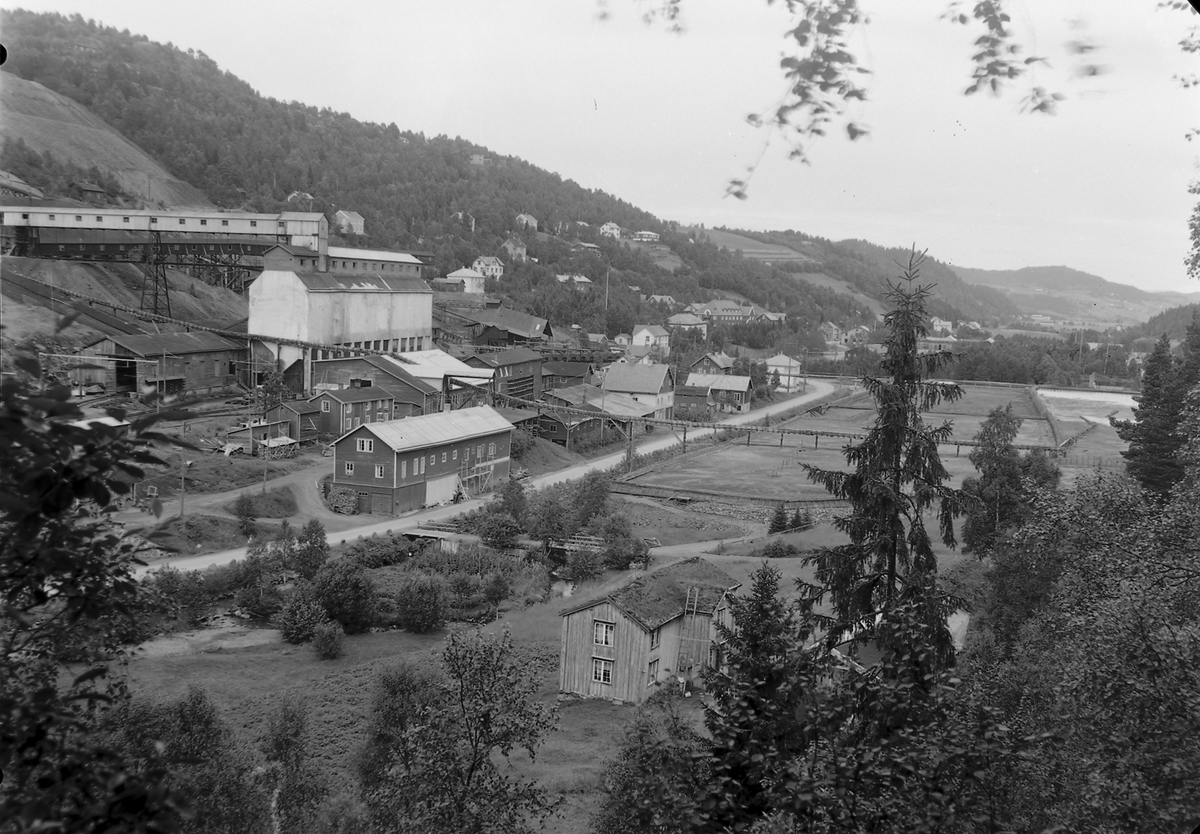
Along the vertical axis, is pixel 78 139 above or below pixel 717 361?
above

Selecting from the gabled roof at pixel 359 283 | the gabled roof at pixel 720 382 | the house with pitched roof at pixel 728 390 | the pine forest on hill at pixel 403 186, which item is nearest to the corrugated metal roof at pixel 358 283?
the gabled roof at pixel 359 283

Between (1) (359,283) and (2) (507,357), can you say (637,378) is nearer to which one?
(2) (507,357)

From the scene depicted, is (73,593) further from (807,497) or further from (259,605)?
(807,497)

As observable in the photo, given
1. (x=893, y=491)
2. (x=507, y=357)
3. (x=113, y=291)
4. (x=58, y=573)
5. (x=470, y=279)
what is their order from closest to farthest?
1. (x=58, y=573)
2. (x=893, y=491)
3. (x=113, y=291)
4. (x=507, y=357)
5. (x=470, y=279)

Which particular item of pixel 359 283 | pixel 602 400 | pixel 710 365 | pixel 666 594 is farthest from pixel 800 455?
pixel 666 594

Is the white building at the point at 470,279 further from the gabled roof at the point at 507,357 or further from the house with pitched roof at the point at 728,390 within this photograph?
the gabled roof at the point at 507,357

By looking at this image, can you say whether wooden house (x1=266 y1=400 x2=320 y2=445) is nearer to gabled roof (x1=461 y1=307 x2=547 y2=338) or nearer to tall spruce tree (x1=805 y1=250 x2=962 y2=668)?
tall spruce tree (x1=805 y1=250 x2=962 y2=668)
